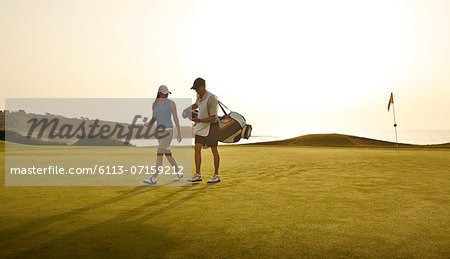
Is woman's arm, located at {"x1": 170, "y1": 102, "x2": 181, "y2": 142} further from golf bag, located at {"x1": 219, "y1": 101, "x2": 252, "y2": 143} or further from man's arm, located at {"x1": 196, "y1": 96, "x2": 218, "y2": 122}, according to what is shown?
golf bag, located at {"x1": 219, "y1": 101, "x2": 252, "y2": 143}

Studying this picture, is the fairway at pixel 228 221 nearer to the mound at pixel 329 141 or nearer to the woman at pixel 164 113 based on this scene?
the woman at pixel 164 113

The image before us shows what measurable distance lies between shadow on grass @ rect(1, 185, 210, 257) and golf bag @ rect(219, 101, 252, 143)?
3.79 meters

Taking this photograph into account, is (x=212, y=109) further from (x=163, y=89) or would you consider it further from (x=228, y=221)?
(x=228, y=221)

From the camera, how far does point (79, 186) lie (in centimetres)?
704

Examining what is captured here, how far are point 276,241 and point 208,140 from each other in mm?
4478

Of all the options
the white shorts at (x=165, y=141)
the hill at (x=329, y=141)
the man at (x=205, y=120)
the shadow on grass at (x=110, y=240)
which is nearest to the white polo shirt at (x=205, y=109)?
the man at (x=205, y=120)

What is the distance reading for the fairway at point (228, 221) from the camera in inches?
121

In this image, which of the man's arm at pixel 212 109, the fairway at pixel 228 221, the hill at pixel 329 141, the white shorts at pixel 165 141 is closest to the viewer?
the fairway at pixel 228 221

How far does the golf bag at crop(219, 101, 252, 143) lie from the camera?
25.9ft

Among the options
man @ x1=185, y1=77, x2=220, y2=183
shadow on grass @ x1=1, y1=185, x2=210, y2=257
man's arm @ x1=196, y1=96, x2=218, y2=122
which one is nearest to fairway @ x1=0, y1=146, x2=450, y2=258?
shadow on grass @ x1=1, y1=185, x2=210, y2=257

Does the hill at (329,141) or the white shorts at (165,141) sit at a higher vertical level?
the hill at (329,141)

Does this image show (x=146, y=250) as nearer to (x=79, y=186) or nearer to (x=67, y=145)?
(x=79, y=186)

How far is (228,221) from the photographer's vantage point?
404 cm

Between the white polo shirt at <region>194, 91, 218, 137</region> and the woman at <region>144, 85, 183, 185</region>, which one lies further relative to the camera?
the woman at <region>144, 85, 183, 185</region>
